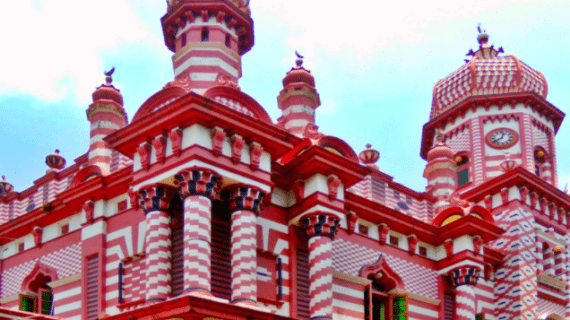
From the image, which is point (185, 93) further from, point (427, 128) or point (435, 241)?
point (427, 128)

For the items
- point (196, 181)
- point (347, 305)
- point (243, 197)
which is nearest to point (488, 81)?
point (347, 305)

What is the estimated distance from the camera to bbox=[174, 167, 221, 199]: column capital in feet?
63.4

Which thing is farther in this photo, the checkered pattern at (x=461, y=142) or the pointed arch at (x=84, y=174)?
the checkered pattern at (x=461, y=142)

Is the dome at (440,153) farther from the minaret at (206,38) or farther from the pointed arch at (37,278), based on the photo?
the pointed arch at (37,278)

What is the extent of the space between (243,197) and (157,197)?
208 cm

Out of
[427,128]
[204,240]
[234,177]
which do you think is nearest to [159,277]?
[204,240]

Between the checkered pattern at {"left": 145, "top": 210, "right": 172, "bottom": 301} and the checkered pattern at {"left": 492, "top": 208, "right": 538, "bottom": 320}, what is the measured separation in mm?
14619

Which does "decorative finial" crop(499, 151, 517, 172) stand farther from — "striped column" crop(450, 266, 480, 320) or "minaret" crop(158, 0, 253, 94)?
"minaret" crop(158, 0, 253, 94)

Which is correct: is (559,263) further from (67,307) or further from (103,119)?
(67,307)

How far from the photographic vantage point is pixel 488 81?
34875 mm

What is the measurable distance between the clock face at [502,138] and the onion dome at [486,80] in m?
1.82

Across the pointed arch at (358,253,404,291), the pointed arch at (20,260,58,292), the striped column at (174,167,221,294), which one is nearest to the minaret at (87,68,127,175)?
the pointed arch at (20,260,58,292)

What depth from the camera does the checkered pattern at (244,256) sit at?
1933 cm

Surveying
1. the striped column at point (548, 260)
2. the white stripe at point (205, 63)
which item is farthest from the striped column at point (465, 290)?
the white stripe at point (205, 63)
